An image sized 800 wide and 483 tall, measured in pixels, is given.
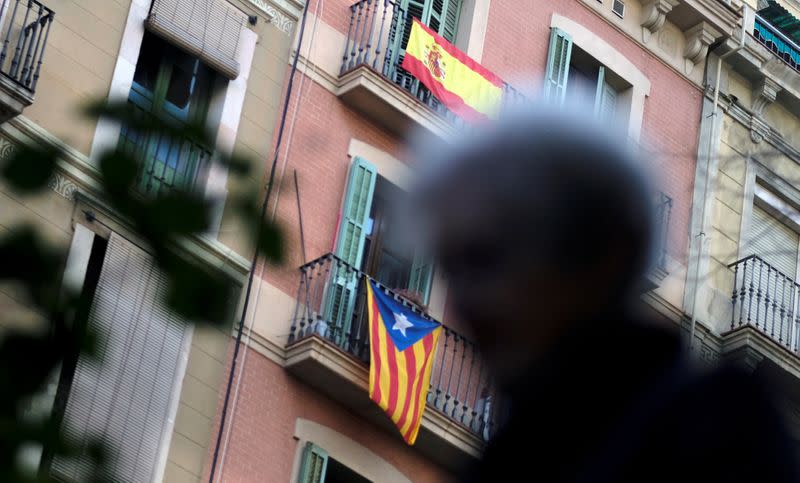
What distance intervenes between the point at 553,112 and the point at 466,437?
15318mm

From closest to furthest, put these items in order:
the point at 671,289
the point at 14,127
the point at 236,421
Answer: the point at 14,127 < the point at 236,421 < the point at 671,289

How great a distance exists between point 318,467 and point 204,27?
4.36 meters

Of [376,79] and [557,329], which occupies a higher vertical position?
[376,79]

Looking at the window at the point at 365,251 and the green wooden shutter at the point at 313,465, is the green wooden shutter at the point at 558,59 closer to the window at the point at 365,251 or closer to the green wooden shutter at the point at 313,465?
the window at the point at 365,251

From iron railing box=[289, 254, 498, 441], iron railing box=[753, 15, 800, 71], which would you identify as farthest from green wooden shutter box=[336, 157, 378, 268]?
iron railing box=[753, 15, 800, 71]

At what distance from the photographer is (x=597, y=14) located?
21641 mm

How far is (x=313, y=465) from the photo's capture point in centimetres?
1661

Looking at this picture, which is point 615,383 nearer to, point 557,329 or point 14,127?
point 557,329

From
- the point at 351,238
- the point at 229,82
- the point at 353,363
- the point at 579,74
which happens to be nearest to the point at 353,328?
the point at 353,363

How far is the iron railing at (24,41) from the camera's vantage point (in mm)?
14992

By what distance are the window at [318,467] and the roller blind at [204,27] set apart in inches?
147

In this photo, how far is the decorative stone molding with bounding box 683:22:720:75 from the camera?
22.3m

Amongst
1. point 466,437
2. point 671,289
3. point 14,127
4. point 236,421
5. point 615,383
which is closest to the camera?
point 615,383

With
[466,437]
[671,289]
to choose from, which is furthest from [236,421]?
[671,289]
